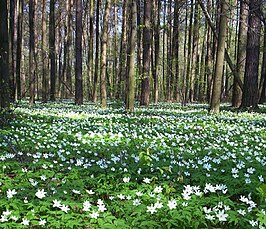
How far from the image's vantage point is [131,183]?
373 centimetres

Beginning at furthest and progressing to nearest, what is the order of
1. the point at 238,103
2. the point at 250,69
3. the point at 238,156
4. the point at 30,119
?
the point at 238,103 → the point at 250,69 → the point at 30,119 → the point at 238,156

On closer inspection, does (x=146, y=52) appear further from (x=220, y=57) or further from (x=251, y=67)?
(x=220, y=57)

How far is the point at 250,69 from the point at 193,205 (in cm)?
1230

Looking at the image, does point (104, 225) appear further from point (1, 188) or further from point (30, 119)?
point (30, 119)

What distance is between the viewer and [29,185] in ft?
11.9

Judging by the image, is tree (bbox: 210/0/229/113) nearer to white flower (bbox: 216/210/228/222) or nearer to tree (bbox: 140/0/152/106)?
tree (bbox: 140/0/152/106)

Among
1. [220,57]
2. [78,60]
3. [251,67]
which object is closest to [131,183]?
[220,57]

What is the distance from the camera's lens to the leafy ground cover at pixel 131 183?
2852mm

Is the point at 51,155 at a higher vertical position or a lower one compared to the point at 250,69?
lower

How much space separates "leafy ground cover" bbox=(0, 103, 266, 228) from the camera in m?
2.85

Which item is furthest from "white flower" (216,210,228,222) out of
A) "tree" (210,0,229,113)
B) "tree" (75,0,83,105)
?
"tree" (75,0,83,105)

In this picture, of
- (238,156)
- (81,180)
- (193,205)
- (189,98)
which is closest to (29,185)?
(81,180)

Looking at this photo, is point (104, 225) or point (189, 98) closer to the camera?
point (104, 225)

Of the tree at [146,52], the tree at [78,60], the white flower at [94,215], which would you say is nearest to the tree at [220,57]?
the tree at [146,52]
